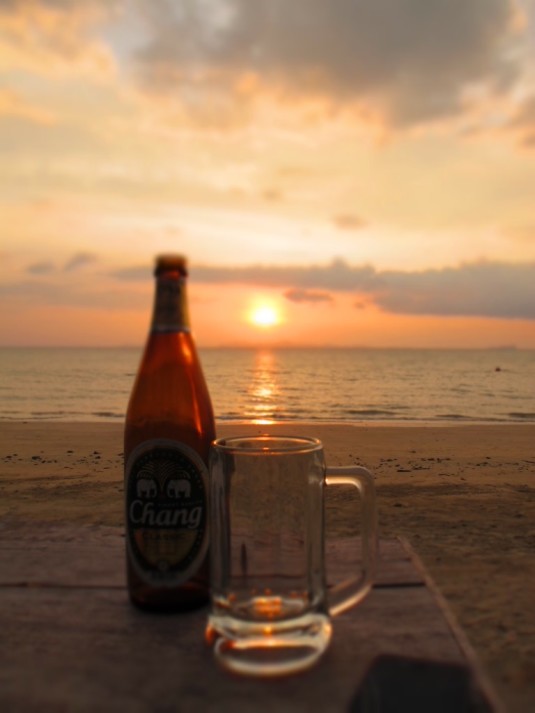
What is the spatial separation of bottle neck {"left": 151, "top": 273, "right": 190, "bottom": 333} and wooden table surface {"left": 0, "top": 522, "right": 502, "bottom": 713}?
569 mm

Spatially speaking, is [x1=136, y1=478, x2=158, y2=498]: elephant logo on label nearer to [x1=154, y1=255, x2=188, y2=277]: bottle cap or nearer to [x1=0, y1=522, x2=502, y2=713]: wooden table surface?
[x1=0, y1=522, x2=502, y2=713]: wooden table surface

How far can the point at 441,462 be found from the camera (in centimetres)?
1066

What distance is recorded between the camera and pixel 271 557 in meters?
1.08

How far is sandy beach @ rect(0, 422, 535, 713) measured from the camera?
3.71m

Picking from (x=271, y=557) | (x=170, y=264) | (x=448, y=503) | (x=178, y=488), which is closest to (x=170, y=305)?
(x=170, y=264)

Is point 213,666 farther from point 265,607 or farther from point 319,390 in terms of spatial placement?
point 319,390

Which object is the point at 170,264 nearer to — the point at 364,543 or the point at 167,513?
the point at 167,513

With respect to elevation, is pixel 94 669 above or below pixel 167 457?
below

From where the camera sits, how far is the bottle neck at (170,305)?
1.37 metres

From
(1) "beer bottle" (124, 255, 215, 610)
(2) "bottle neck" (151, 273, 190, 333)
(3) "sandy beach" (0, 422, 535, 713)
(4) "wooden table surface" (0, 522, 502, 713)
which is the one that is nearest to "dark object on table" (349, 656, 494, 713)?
(4) "wooden table surface" (0, 522, 502, 713)

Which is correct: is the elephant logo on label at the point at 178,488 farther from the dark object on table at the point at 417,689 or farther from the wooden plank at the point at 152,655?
the dark object on table at the point at 417,689

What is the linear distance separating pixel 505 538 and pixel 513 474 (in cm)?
421

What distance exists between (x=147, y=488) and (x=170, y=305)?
38 centimetres

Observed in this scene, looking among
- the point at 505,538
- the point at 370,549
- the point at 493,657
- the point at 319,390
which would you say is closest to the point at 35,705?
the point at 370,549
